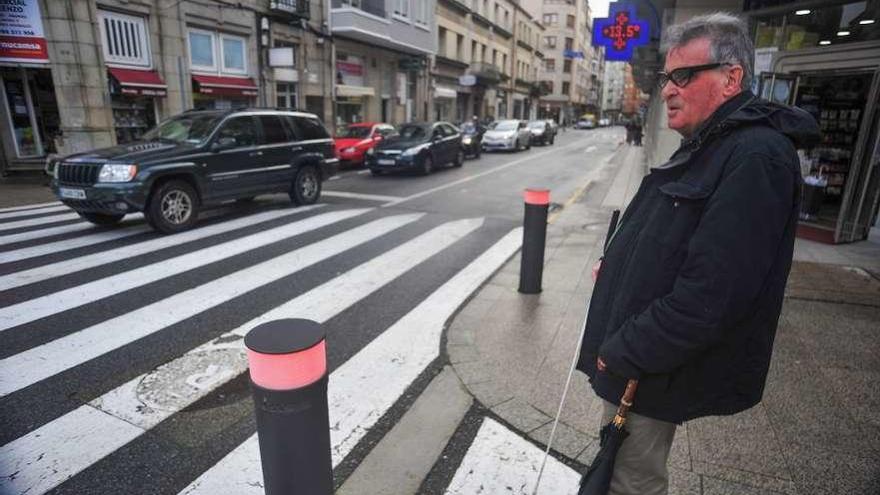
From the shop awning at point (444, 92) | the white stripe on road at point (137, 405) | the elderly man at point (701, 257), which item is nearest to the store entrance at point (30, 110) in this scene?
the white stripe on road at point (137, 405)

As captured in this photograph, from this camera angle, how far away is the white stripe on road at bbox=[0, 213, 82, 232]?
7.99m

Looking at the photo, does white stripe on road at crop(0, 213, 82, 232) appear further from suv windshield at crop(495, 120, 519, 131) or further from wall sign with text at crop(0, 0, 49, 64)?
suv windshield at crop(495, 120, 519, 131)

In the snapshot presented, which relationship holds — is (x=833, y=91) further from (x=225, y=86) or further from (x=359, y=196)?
(x=225, y=86)

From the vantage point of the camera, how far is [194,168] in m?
7.83

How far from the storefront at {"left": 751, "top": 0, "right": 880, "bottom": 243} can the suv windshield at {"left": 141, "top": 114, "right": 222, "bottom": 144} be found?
9119 mm

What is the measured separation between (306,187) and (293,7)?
12.6m

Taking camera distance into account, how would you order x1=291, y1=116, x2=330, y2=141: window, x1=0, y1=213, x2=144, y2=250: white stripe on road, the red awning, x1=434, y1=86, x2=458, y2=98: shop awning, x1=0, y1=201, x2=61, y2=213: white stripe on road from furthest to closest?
x1=434, y1=86, x2=458, y2=98: shop awning < the red awning < x1=291, y1=116, x2=330, y2=141: window < x1=0, y1=201, x2=61, y2=213: white stripe on road < x1=0, y1=213, x2=144, y2=250: white stripe on road

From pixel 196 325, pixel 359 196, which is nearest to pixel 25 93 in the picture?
pixel 359 196

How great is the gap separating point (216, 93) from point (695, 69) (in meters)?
18.1

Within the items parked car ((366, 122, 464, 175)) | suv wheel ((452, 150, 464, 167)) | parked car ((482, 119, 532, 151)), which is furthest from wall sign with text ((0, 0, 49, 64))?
parked car ((482, 119, 532, 151))

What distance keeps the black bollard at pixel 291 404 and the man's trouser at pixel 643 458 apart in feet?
3.67

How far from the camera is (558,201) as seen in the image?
11758mm

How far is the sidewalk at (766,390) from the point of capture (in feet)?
8.86

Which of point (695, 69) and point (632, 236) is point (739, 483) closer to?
point (632, 236)
